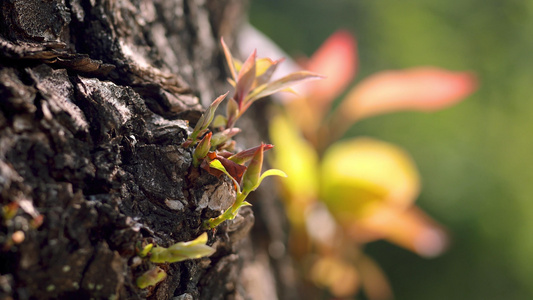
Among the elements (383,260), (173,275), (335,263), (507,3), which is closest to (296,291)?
(335,263)

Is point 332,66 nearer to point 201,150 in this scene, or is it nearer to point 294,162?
point 294,162

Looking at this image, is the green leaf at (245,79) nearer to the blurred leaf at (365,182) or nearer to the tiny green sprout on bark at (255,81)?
the tiny green sprout on bark at (255,81)

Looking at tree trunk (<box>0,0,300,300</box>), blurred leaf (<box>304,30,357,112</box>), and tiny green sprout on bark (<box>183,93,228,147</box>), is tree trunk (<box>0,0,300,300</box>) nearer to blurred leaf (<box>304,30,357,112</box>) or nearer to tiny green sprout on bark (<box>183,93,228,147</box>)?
tiny green sprout on bark (<box>183,93,228,147</box>)

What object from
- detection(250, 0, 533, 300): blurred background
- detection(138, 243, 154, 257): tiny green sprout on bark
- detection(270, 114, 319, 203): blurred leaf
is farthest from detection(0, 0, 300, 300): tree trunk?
detection(250, 0, 533, 300): blurred background

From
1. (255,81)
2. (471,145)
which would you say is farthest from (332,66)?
(471,145)

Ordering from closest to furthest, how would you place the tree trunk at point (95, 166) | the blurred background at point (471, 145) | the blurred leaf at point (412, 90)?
the tree trunk at point (95, 166), the blurred leaf at point (412, 90), the blurred background at point (471, 145)

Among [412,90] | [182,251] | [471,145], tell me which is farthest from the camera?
[471,145]

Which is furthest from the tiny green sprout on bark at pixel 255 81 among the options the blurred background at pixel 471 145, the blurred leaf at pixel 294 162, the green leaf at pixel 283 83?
the blurred background at pixel 471 145
